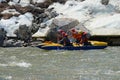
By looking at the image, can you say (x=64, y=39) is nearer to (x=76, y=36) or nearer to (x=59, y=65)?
(x=76, y=36)

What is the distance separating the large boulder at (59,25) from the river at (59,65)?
4335mm

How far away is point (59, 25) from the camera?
3322 cm

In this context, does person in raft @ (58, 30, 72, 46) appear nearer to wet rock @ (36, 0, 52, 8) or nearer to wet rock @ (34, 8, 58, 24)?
wet rock @ (34, 8, 58, 24)

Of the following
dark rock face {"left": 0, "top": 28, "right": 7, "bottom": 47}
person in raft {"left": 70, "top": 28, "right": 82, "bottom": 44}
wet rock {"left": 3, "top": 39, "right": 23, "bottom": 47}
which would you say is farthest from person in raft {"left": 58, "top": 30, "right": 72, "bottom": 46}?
dark rock face {"left": 0, "top": 28, "right": 7, "bottom": 47}

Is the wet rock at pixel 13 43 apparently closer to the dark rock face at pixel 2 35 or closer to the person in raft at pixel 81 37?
the dark rock face at pixel 2 35

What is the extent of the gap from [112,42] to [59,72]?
1329cm

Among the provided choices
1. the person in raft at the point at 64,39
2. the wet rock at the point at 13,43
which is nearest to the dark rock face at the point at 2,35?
the wet rock at the point at 13,43

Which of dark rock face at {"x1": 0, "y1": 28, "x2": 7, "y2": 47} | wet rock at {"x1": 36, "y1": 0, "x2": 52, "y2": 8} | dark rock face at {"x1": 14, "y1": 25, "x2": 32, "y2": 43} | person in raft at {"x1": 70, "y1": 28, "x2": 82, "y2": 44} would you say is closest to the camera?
person in raft at {"x1": 70, "y1": 28, "x2": 82, "y2": 44}

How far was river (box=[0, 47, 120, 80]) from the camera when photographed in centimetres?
1878

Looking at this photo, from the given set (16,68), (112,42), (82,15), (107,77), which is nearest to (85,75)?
(107,77)

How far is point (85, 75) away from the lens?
61.9 feet

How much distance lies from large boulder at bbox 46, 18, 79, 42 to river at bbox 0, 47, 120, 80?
4335 millimetres

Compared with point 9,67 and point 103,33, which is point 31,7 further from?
point 9,67

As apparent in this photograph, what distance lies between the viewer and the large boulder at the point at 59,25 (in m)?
33.0
